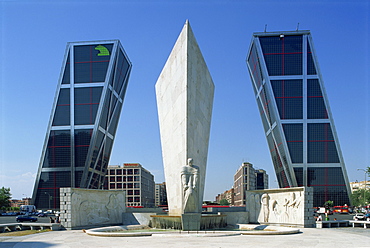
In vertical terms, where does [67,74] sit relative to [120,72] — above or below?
below

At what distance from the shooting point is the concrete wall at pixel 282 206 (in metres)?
19.0

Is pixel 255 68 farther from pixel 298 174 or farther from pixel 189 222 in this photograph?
pixel 189 222

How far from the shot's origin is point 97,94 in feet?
180

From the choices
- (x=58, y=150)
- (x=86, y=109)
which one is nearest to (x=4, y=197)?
(x=58, y=150)

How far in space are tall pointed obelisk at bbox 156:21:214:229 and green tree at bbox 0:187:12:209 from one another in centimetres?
5435

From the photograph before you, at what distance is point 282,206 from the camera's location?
20.4 metres

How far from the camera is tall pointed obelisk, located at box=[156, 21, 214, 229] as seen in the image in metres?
18.0

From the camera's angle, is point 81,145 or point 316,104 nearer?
point 316,104

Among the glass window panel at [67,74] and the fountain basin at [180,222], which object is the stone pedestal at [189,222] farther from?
the glass window panel at [67,74]

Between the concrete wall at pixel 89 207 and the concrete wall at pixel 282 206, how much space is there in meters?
7.98

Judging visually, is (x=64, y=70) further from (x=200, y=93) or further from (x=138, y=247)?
(x=138, y=247)

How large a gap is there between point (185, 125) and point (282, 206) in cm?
705

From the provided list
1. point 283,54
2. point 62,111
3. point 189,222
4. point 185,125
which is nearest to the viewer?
point 189,222

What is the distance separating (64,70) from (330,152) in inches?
1570
